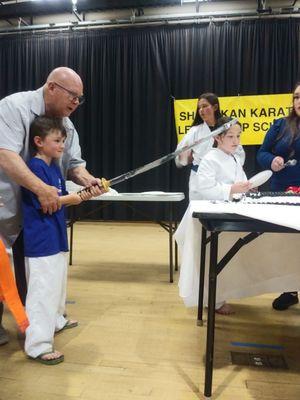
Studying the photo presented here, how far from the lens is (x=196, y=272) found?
1.57m

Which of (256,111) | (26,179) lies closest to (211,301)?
(26,179)

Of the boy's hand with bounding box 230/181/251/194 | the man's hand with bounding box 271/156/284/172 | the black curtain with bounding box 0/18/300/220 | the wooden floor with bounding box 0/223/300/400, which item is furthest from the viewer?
the black curtain with bounding box 0/18/300/220

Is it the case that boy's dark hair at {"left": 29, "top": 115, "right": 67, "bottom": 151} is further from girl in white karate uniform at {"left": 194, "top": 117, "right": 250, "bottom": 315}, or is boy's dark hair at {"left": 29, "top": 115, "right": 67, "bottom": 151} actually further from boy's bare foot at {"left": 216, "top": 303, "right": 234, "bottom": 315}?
boy's bare foot at {"left": 216, "top": 303, "right": 234, "bottom": 315}

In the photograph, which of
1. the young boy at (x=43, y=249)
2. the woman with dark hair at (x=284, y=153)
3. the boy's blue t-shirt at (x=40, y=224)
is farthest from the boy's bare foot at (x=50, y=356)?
the woman with dark hair at (x=284, y=153)

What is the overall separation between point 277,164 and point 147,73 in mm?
3621

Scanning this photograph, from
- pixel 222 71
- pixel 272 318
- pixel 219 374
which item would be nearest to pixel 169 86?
pixel 222 71

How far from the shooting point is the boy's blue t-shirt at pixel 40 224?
1.50 meters

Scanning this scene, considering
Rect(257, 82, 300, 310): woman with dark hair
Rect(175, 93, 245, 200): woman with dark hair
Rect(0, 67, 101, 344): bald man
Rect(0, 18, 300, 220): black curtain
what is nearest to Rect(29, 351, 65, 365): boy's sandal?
Rect(0, 67, 101, 344): bald man

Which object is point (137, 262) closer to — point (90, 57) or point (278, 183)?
point (278, 183)

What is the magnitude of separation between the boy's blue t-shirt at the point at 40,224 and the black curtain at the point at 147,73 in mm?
3652

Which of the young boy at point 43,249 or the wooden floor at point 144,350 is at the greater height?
the young boy at point 43,249

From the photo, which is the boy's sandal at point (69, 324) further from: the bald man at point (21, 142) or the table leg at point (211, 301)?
the table leg at point (211, 301)

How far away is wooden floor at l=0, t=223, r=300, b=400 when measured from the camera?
1.31 m

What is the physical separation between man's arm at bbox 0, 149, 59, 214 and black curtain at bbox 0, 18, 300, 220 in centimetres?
373
